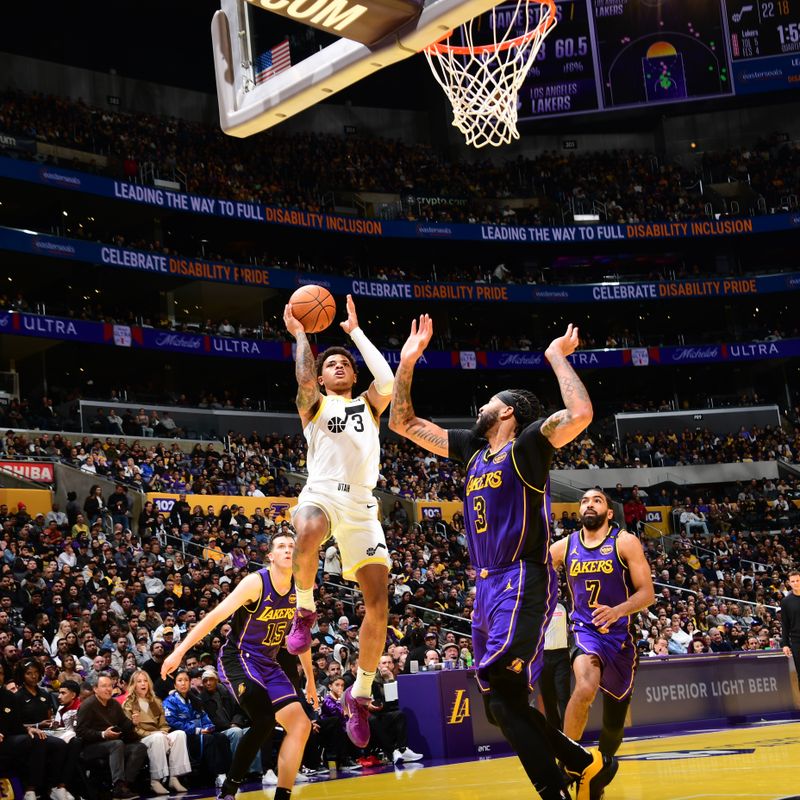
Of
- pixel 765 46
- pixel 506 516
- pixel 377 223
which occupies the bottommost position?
pixel 506 516

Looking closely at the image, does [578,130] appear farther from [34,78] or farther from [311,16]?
[311,16]

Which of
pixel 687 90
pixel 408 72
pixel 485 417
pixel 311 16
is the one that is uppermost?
pixel 408 72

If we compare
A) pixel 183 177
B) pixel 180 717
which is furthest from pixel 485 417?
pixel 183 177

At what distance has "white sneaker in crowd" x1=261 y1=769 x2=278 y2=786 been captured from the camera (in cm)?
1193

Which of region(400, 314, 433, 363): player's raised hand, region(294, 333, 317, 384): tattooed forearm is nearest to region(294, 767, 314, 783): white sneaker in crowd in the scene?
region(294, 333, 317, 384): tattooed forearm

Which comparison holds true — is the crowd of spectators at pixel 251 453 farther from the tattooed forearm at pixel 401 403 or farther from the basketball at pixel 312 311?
the tattooed forearm at pixel 401 403

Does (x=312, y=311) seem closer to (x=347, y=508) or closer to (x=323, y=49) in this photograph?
(x=347, y=508)

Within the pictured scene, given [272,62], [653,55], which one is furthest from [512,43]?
[653,55]

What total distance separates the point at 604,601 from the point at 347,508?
2.36 meters

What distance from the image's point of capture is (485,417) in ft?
21.1

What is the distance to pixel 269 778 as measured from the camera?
39.5ft

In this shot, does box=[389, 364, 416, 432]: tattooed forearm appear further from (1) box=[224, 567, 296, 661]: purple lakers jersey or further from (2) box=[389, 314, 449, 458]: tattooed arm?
(1) box=[224, 567, 296, 661]: purple lakers jersey

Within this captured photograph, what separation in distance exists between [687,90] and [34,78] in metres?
24.4

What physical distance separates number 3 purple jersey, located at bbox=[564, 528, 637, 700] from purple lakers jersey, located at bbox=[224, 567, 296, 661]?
223 cm
